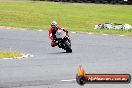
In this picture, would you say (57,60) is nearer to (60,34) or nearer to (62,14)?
(60,34)

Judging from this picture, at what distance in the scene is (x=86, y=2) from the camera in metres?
58.9

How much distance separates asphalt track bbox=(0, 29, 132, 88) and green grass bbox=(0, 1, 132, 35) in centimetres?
775

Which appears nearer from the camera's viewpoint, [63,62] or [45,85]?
[45,85]

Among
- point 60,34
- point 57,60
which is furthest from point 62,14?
point 57,60

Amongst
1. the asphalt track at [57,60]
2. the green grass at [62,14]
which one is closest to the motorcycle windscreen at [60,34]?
the asphalt track at [57,60]

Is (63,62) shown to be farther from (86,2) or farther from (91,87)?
(86,2)

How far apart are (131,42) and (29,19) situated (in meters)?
17.8

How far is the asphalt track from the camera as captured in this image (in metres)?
11.7

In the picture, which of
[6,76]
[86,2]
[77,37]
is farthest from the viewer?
[86,2]

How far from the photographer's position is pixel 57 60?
18.6 metres

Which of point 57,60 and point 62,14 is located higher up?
point 57,60

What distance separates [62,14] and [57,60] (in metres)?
30.6

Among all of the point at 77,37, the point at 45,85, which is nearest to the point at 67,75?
the point at 45,85

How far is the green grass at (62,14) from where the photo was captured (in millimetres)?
42031
